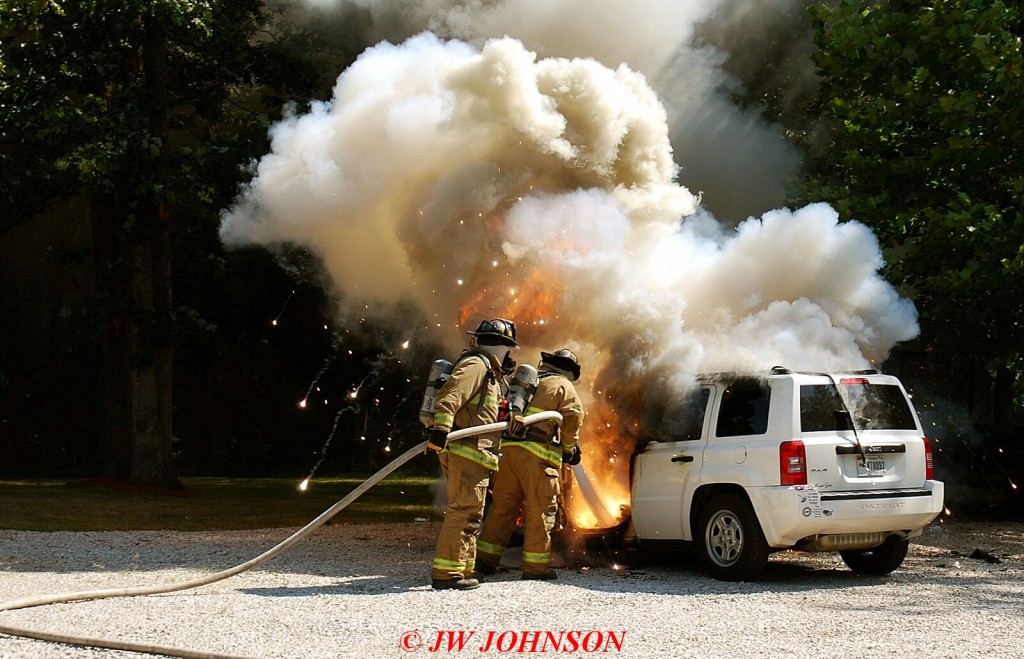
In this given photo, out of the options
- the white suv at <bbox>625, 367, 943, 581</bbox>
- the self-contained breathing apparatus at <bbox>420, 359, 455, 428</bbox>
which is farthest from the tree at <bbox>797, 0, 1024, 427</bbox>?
the self-contained breathing apparatus at <bbox>420, 359, 455, 428</bbox>

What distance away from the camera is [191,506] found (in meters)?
17.3

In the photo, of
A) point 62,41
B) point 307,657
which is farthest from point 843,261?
point 62,41

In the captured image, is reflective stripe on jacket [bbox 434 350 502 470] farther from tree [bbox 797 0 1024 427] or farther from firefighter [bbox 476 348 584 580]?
tree [bbox 797 0 1024 427]

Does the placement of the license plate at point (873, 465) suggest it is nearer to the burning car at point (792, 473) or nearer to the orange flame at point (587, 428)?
the burning car at point (792, 473)

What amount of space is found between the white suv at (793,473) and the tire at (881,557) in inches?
0.4

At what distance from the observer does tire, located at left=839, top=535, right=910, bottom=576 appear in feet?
30.6

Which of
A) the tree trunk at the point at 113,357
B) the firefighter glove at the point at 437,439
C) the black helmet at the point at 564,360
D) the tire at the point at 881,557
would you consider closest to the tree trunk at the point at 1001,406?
the tire at the point at 881,557

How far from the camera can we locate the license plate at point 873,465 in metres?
8.67

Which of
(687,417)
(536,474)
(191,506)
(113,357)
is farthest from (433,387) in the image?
(113,357)

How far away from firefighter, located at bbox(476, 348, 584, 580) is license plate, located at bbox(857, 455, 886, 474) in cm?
232

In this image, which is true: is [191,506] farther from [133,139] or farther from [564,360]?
[564,360]

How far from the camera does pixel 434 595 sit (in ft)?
26.5

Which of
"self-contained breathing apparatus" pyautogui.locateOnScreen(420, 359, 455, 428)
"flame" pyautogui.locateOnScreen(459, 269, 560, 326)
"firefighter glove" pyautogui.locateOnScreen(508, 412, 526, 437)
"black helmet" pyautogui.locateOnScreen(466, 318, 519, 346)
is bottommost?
"firefighter glove" pyautogui.locateOnScreen(508, 412, 526, 437)

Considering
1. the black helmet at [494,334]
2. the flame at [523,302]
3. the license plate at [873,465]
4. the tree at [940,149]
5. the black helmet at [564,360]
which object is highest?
the tree at [940,149]
